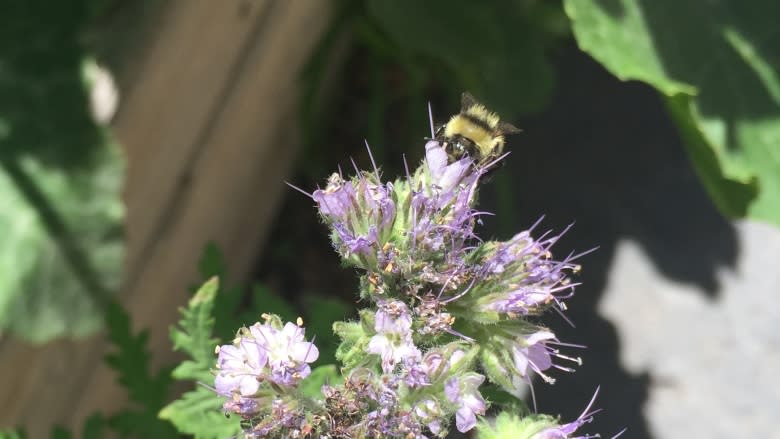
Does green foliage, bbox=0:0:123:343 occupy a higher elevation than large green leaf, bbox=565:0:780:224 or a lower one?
higher

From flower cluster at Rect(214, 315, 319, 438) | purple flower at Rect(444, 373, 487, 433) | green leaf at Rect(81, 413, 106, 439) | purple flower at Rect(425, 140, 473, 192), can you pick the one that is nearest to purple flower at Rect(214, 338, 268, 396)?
flower cluster at Rect(214, 315, 319, 438)

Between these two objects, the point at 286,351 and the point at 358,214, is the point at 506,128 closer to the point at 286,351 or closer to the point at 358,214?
the point at 358,214

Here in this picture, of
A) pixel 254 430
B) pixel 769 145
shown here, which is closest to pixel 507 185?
pixel 769 145

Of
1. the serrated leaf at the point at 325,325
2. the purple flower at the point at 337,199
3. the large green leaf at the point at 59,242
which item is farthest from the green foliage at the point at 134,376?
the purple flower at the point at 337,199

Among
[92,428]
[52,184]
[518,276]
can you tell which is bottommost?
[518,276]

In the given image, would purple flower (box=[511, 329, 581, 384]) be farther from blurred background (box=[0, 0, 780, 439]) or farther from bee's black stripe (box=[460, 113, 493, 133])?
blurred background (box=[0, 0, 780, 439])

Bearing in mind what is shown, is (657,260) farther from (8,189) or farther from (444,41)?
(8,189)

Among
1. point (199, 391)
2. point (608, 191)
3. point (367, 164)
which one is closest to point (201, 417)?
point (199, 391)
